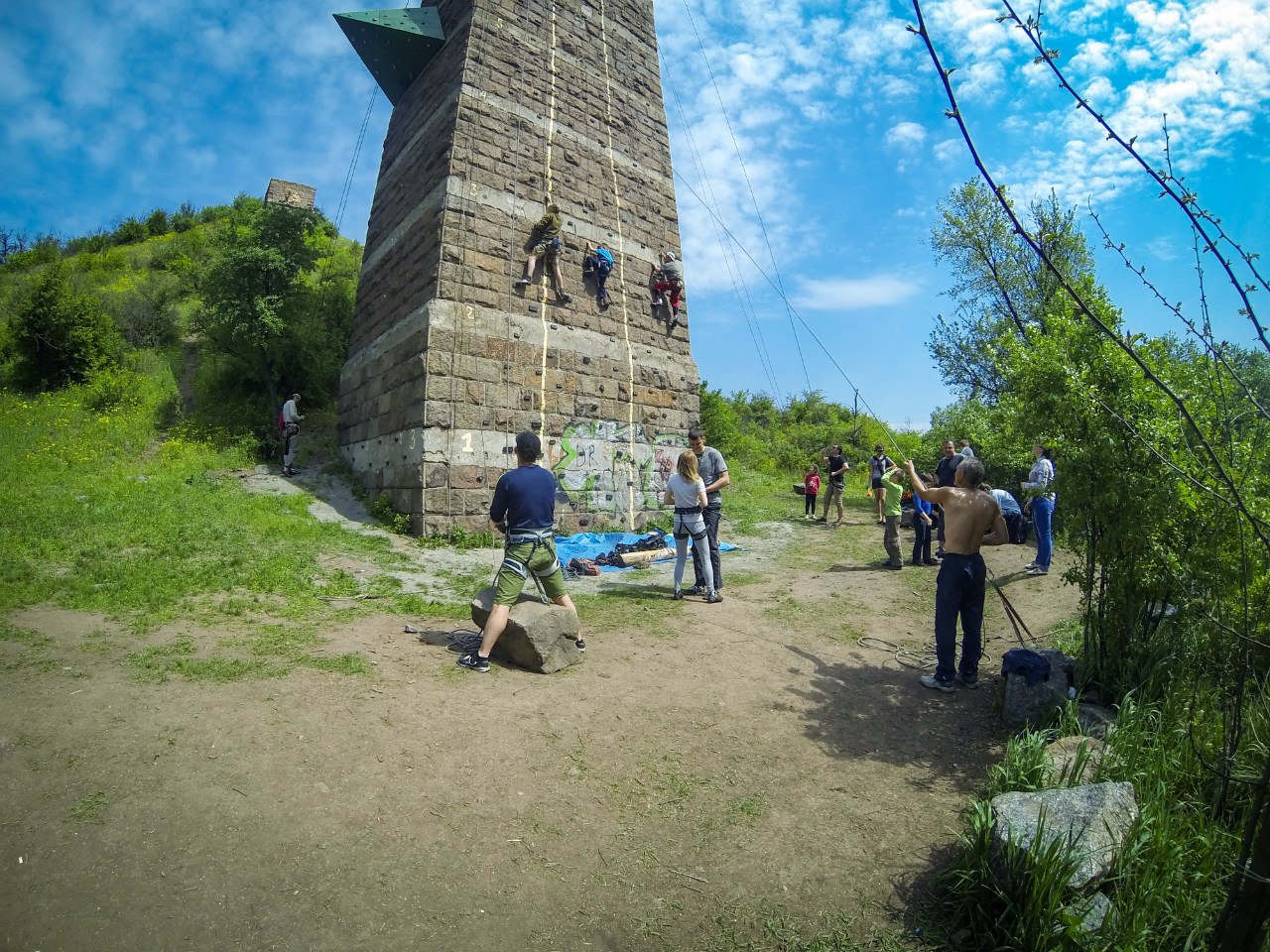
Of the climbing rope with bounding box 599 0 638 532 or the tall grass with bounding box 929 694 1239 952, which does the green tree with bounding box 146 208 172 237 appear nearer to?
the climbing rope with bounding box 599 0 638 532

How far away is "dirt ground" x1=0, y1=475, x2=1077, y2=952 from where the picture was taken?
8.07 ft

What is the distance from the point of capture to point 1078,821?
2.74m

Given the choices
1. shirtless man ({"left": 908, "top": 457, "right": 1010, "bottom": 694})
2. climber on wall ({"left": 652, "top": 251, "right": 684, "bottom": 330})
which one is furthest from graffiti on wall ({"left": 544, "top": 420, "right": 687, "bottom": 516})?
shirtless man ({"left": 908, "top": 457, "right": 1010, "bottom": 694})

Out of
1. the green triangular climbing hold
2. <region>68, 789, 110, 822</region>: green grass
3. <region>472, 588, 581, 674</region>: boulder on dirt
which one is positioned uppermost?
the green triangular climbing hold

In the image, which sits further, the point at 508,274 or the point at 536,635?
the point at 508,274

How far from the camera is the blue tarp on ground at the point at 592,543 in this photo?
9.69m

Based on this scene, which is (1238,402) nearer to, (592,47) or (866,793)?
(866,793)

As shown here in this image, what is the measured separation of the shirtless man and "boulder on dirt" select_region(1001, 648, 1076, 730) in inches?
20.7

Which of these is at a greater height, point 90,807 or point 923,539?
point 923,539

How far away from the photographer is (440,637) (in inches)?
220

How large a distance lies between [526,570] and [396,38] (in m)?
11.9

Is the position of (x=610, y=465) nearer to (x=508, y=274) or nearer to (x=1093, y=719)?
(x=508, y=274)

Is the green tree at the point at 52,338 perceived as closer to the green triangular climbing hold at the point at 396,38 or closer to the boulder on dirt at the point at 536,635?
the green triangular climbing hold at the point at 396,38

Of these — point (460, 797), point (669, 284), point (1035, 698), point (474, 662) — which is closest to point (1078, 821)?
point (1035, 698)
